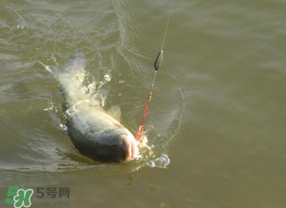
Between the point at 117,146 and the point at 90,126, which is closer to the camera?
the point at 117,146

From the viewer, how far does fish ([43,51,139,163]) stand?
175 inches

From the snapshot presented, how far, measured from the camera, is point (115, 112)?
216 inches

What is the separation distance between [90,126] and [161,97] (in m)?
1.33

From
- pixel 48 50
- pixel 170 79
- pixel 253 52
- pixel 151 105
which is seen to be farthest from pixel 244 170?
pixel 48 50

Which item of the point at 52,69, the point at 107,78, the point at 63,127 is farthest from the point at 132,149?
the point at 52,69

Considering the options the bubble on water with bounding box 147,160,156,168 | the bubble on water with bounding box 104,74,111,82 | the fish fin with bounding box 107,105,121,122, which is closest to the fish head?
the bubble on water with bounding box 147,160,156,168

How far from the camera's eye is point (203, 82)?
609 centimetres

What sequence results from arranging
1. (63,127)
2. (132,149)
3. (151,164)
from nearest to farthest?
1. (132,149)
2. (151,164)
3. (63,127)

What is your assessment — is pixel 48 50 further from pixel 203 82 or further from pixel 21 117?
pixel 203 82

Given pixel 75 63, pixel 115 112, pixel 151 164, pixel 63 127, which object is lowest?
pixel 151 164

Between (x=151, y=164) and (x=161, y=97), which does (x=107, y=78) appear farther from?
(x=151, y=164)

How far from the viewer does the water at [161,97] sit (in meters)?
4.62

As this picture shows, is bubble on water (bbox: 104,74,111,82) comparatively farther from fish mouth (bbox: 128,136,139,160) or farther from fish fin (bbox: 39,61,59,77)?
fish mouth (bbox: 128,136,139,160)

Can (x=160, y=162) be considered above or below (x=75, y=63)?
below
